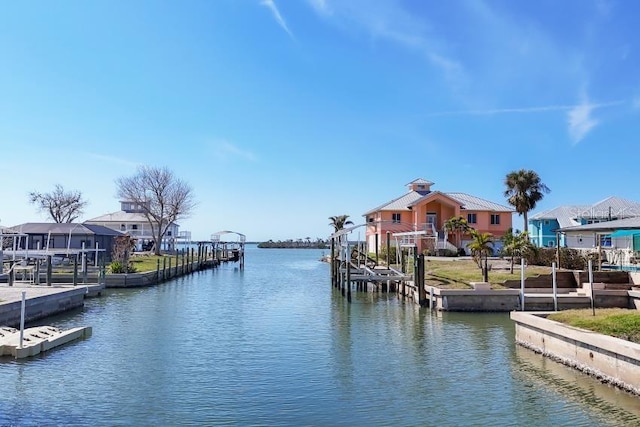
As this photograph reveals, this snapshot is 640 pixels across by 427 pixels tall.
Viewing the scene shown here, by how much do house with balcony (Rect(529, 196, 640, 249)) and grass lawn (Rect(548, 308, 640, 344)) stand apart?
37724 mm

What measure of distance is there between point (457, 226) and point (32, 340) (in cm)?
4339

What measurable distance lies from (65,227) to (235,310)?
105ft

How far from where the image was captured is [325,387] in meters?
14.2

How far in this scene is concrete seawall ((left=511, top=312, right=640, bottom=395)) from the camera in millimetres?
12586

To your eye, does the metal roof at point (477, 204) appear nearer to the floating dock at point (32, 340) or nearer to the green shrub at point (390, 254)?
the green shrub at point (390, 254)

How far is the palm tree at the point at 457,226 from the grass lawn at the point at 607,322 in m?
35.3

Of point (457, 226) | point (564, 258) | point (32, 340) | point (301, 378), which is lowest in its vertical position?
point (301, 378)

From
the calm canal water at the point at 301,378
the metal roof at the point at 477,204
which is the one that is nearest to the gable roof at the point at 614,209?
the metal roof at the point at 477,204

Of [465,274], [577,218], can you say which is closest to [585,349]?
[465,274]

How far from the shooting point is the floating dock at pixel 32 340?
1633cm

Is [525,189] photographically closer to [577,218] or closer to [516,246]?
[577,218]

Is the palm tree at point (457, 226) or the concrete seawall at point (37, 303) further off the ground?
the palm tree at point (457, 226)

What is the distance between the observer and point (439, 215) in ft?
200

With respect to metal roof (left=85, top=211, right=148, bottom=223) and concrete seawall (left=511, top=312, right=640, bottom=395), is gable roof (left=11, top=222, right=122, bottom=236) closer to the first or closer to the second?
metal roof (left=85, top=211, right=148, bottom=223)
